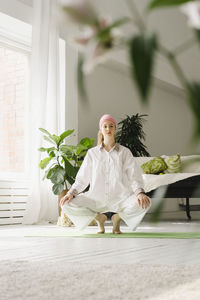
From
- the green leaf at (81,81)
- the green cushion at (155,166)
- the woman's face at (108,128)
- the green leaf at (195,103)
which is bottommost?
the green cushion at (155,166)

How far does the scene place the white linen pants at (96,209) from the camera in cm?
382

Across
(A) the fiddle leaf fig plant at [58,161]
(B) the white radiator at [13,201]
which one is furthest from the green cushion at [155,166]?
(B) the white radiator at [13,201]

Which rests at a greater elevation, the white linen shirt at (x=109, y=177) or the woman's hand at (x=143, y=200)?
the white linen shirt at (x=109, y=177)

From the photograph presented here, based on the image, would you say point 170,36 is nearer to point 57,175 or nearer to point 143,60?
point 57,175

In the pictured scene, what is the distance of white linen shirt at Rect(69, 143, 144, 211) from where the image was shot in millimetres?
3914

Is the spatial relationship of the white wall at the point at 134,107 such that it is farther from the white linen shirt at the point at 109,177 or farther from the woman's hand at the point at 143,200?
the woman's hand at the point at 143,200

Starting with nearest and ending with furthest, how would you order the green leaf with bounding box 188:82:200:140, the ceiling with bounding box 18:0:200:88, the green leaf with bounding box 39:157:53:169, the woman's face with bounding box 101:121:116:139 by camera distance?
the green leaf with bounding box 188:82:200:140 < the woman's face with bounding box 101:121:116:139 < the green leaf with bounding box 39:157:53:169 < the ceiling with bounding box 18:0:200:88

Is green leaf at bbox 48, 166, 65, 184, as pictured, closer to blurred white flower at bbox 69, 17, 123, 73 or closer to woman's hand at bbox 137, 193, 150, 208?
woman's hand at bbox 137, 193, 150, 208

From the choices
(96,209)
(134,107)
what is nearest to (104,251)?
(96,209)

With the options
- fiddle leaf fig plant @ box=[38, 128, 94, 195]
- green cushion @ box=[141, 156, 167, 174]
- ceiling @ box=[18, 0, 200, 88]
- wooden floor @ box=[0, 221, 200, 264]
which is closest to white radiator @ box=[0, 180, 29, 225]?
fiddle leaf fig plant @ box=[38, 128, 94, 195]

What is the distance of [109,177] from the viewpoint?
3.99 m

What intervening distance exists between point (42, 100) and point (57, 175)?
1084 millimetres

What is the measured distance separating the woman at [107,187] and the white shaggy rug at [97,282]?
199 centimetres

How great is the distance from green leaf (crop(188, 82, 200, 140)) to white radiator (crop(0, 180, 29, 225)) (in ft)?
18.9
